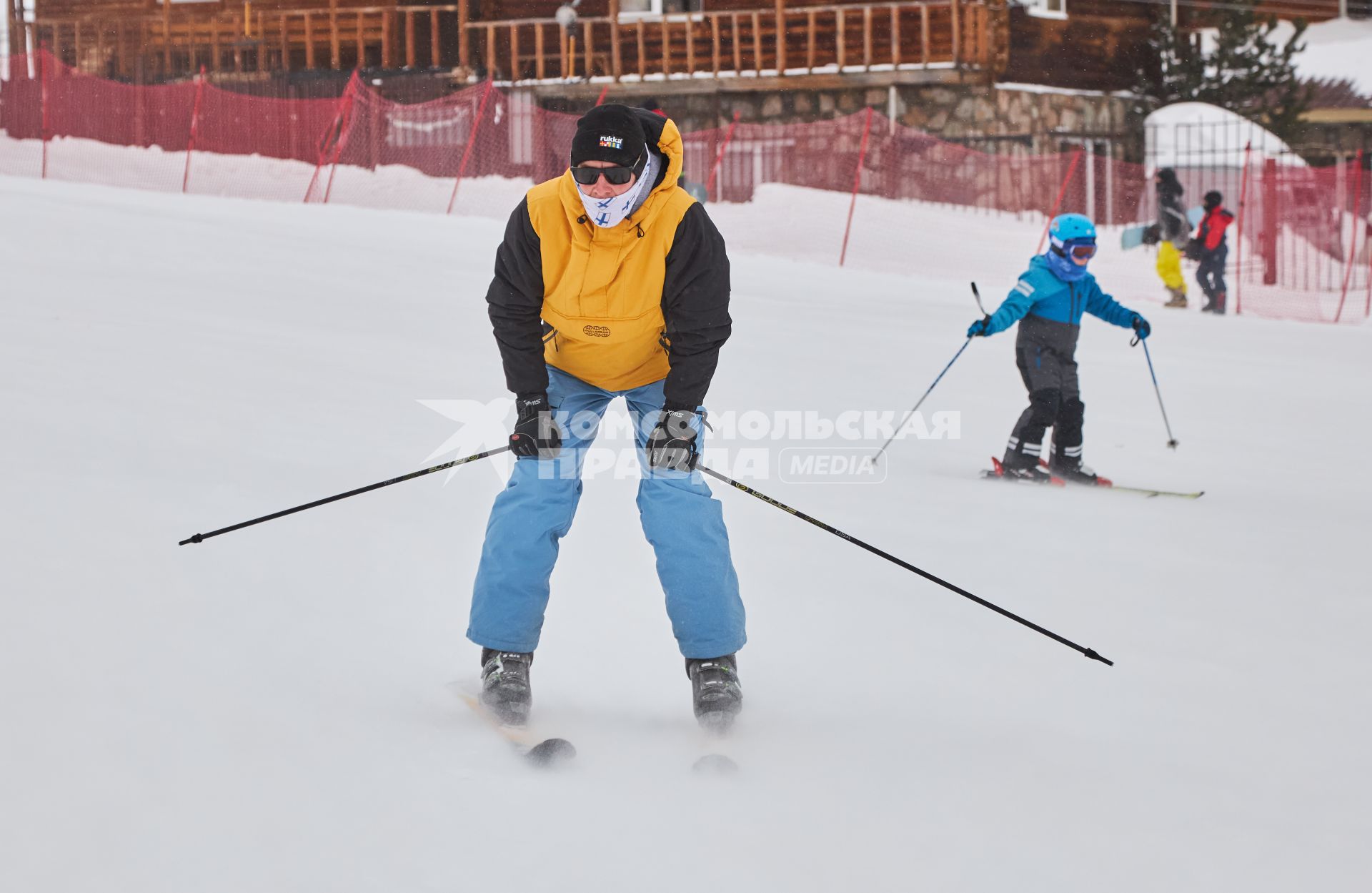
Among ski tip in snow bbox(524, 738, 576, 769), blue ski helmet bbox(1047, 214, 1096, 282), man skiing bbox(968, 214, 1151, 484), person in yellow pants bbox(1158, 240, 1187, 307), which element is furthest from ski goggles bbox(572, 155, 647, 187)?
person in yellow pants bbox(1158, 240, 1187, 307)

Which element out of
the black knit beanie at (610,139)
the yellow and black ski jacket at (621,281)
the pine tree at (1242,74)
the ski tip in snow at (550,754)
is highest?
the pine tree at (1242,74)

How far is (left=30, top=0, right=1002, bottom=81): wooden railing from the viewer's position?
1944 cm

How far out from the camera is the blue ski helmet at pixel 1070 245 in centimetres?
630

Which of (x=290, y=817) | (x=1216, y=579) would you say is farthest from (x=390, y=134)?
(x=290, y=817)

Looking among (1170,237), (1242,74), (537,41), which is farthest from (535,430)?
(1242,74)

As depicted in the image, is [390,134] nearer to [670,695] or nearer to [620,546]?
[620,546]

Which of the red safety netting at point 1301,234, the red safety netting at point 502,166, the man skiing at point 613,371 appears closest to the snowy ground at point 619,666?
the man skiing at point 613,371

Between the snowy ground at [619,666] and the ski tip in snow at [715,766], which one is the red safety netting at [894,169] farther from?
the ski tip in snow at [715,766]

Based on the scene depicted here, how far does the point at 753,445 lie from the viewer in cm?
666

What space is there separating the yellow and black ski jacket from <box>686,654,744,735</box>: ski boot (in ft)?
1.92

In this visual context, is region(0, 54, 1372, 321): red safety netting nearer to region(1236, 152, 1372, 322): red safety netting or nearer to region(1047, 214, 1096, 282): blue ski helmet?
region(1236, 152, 1372, 322): red safety netting

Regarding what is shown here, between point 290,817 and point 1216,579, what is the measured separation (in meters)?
3.26

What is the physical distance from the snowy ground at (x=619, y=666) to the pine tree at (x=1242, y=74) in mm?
15465

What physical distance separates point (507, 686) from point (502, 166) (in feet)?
46.6
